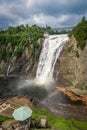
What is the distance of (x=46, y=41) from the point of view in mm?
81188

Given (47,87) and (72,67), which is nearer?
(72,67)

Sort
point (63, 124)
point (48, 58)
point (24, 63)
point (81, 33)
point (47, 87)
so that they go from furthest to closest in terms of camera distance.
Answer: point (24, 63), point (48, 58), point (47, 87), point (81, 33), point (63, 124)

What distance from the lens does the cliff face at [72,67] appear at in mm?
59719

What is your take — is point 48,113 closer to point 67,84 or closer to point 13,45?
point 67,84

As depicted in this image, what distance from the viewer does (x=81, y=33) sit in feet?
205

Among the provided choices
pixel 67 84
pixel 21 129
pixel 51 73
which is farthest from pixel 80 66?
pixel 21 129

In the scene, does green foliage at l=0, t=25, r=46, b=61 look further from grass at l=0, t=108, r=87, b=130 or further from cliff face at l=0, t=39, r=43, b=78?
grass at l=0, t=108, r=87, b=130

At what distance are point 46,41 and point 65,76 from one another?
19.2 metres

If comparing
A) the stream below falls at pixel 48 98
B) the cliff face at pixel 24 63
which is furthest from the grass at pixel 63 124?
the cliff face at pixel 24 63

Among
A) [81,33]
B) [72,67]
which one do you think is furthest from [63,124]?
[81,33]

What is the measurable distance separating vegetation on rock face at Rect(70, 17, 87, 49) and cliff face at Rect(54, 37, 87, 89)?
1.37m

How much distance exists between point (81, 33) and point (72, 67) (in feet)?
26.1

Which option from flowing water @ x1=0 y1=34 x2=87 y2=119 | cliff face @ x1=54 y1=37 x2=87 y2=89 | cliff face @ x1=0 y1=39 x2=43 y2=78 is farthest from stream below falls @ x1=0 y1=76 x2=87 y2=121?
cliff face @ x1=0 y1=39 x2=43 y2=78

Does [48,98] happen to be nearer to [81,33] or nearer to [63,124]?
[81,33]
